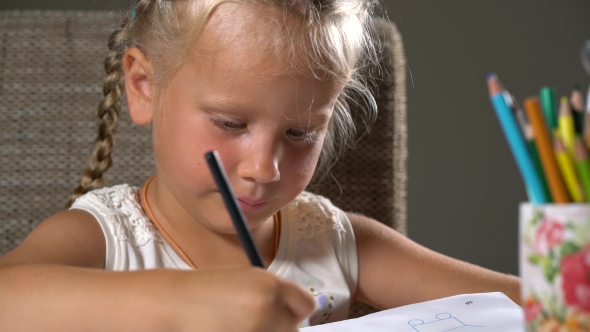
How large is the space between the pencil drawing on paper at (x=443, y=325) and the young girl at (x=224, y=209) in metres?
0.14

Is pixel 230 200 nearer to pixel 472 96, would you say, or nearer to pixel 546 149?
pixel 546 149

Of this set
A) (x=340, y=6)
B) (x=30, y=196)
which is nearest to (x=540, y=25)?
(x=340, y=6)

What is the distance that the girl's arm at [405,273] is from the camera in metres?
0.73

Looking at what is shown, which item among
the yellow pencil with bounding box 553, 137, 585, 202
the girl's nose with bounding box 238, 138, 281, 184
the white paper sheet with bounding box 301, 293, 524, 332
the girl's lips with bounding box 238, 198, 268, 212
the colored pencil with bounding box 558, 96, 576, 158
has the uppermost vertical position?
the colored pencil with bounding box 558, 96, 576, 158

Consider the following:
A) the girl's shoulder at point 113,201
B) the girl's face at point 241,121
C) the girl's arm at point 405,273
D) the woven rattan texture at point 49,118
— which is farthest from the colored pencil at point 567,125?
the woven rattan texture at point 49,118

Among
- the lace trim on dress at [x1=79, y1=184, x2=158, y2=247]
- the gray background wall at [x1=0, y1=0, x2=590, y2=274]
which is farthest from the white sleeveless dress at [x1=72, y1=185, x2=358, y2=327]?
the gray background wall at [x1=0, y1=0, x2=590, y2=274]

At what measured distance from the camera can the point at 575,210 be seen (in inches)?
12.1

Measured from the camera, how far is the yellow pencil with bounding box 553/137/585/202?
315mm

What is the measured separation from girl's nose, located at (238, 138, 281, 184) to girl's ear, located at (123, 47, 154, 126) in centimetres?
17

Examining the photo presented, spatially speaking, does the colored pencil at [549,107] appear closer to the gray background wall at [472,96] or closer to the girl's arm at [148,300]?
the girl's arm at [148,300]

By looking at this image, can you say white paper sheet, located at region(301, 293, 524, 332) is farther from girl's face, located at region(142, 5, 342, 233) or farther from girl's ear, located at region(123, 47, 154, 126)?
girl's ear, located at region(123, 47, 154, 126)

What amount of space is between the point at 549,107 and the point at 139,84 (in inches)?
19.0

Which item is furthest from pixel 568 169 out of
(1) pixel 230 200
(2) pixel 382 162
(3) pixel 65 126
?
(3) pixel 65 126

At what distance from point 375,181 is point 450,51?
3.26ft
